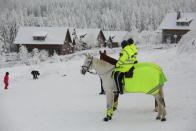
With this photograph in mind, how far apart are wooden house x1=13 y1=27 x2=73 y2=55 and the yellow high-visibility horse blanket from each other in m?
56.0

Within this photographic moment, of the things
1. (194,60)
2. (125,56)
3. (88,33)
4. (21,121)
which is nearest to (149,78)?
(125,56)

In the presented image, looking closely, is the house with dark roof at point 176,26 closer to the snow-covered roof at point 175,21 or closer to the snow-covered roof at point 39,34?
the snow-covered roof at point 175,21

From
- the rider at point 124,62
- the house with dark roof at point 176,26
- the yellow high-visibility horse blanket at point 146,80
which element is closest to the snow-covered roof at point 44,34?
the house with dark roof at point 176,26

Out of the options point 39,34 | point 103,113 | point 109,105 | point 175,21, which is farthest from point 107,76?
point 175,21

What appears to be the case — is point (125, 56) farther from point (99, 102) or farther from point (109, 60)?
point (99, 102)

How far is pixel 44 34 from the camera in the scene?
67.2 m

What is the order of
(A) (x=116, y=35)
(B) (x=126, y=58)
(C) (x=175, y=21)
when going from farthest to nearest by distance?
1. (A) (x=116, y=35)
2. (C) (x=175, y=21)
3. (B) (x=126, y=58)

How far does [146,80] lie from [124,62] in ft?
3.01

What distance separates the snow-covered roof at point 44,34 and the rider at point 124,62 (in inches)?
2206

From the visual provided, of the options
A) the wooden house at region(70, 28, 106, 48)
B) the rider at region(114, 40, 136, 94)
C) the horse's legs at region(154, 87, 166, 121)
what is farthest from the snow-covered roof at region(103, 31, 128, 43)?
the horse's legs at region(154, 87, 166, 121)

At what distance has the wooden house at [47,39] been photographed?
2560 inches

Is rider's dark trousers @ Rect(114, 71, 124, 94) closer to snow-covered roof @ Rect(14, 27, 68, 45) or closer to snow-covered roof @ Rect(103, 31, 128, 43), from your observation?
snow-covered roof @ Rect(14, 27, 68, 45)

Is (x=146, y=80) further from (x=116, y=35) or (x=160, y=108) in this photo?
(x=116, y=35)

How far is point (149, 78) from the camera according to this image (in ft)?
27.6
